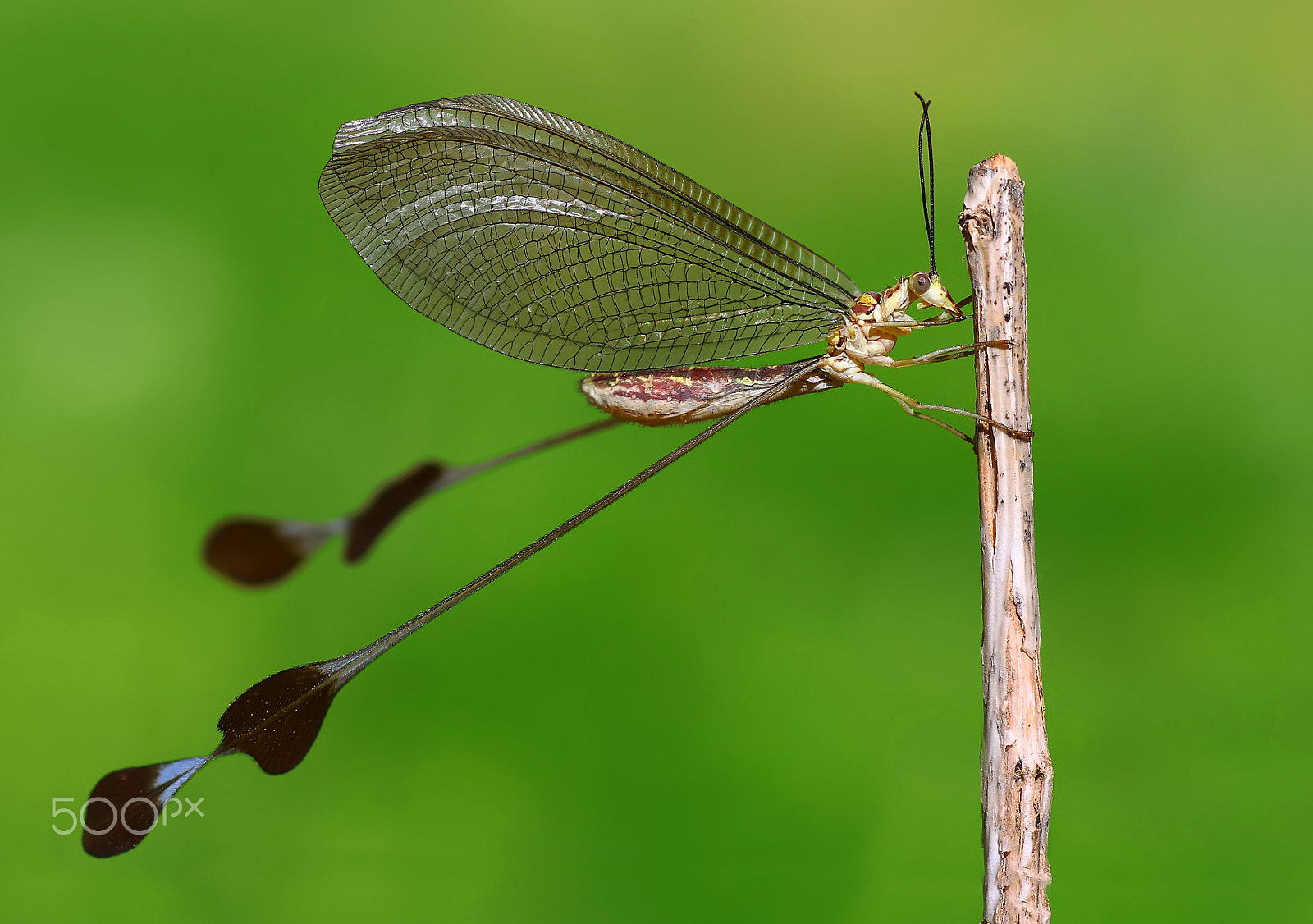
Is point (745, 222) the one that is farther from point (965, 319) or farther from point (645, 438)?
point (645, 438)

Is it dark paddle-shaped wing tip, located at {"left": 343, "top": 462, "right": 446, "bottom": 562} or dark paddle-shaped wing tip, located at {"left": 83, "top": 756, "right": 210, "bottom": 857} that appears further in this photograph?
dark paddle-shaped wing tip, located at {"left": 343, "top": 462, "right": 446, "bottom": 562}

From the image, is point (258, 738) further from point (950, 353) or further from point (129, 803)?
point (950, 353)

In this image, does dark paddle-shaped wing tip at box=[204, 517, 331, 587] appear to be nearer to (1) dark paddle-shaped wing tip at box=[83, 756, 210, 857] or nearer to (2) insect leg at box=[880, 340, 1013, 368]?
(1) dark paddle-shaped wing tip at box=[83, 756, 210, 857]

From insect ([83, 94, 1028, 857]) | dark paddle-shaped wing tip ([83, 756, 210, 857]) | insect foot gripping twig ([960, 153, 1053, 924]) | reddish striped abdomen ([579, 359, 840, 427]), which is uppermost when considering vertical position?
insect ([83, 94, 1028, 857])

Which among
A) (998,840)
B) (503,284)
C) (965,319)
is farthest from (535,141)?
(998,840)

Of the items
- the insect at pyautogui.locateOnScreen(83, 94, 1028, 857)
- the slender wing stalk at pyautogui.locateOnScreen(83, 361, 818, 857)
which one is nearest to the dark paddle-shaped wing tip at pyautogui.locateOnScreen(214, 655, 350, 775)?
the slender wing stalk at pyautogui.locateOnScreen(83, 361, 818, 857)
